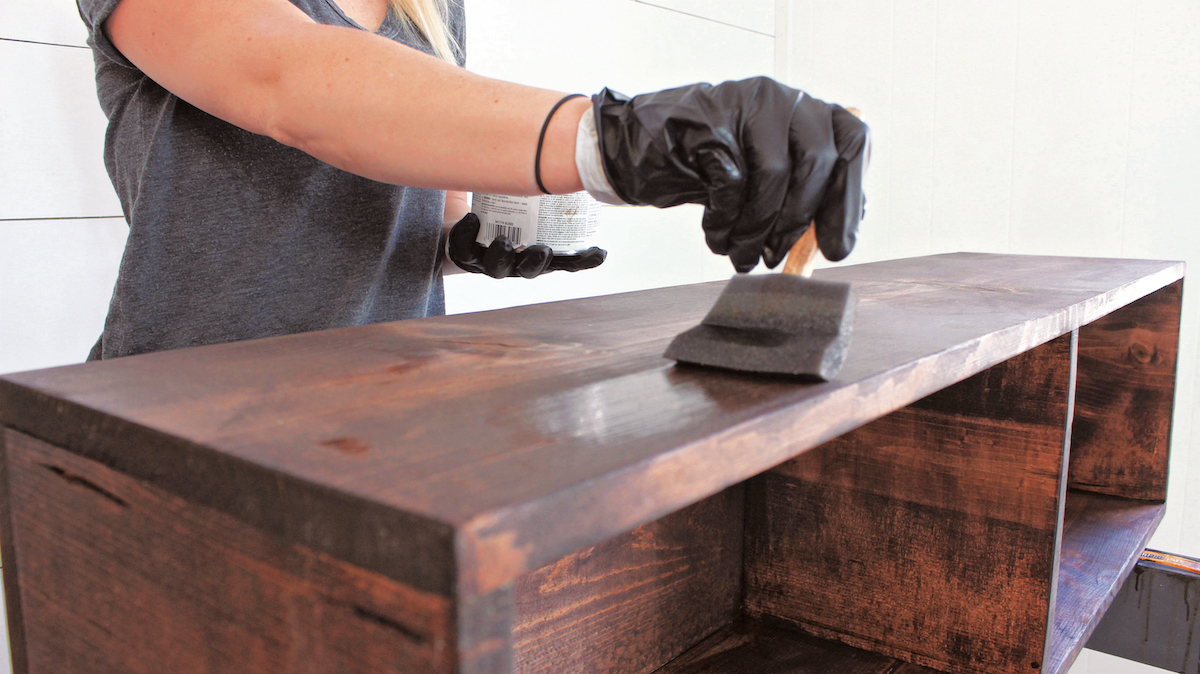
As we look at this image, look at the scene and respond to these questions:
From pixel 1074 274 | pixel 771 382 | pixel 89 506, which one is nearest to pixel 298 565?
pixel 89 506

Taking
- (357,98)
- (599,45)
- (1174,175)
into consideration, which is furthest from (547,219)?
(1174,175)

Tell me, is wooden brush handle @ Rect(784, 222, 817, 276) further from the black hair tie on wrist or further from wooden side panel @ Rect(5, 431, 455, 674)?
wooden side panel @ Rect(5, 431, 455, 674)

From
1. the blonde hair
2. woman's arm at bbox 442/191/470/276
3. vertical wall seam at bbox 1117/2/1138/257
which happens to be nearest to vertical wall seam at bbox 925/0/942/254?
vertical wall seam at bbox 1117/2/1138/257

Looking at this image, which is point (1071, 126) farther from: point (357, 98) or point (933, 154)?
point (357, 98)

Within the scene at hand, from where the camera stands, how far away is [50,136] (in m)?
1.50

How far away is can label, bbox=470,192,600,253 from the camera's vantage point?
996 mm

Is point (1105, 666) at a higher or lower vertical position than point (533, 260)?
lower

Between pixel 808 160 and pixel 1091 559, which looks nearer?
pixel 808 160

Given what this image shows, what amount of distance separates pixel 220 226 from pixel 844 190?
777mm

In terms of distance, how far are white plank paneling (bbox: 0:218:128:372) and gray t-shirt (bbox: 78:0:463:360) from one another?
480 millimetres

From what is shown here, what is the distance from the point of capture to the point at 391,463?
14.8 inches

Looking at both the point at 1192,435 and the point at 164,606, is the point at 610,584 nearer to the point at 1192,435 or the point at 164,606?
the point at 164,606

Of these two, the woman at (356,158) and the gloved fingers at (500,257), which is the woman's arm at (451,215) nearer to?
the woman at (356,158)

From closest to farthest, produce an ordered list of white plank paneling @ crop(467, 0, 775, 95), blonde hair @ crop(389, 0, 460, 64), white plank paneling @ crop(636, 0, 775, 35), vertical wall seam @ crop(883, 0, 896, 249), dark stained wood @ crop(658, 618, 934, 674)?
dark stained wood @ crop(658, 618, 934, 674), blonde hair @ crop(389, 0, 460, 64), white plank paneling @ crop(467, 0, 775, 95), white plank paneling @ crop(636, 0, 775, 35), vertical wall seam @ crop(883, 0, 896, 249)
